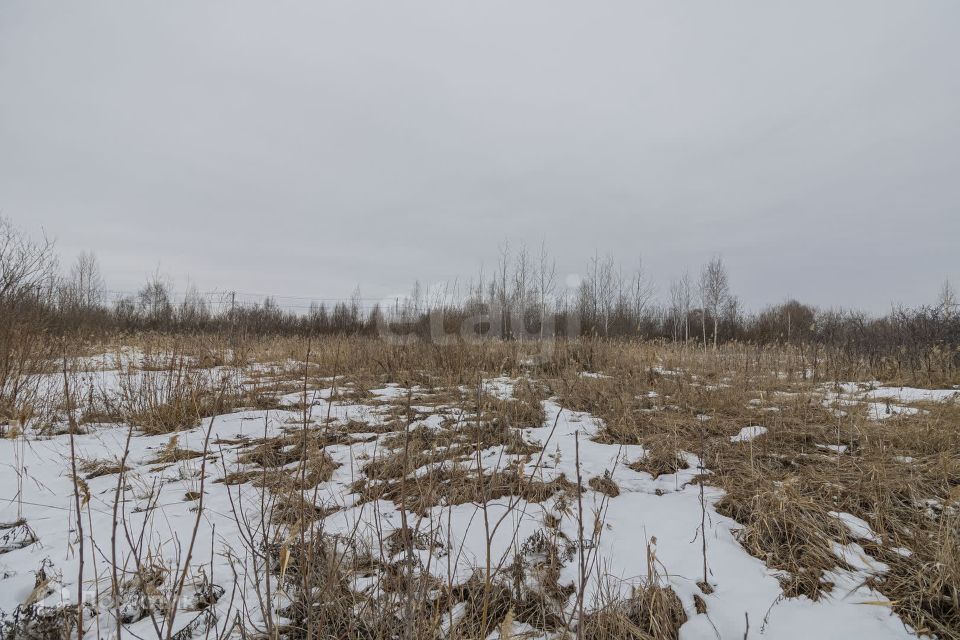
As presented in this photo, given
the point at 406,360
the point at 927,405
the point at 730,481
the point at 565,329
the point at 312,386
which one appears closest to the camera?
the point at 730,481

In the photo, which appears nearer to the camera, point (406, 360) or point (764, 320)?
point (406, 360)

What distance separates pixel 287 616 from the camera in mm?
1633

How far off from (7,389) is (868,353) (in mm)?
14685

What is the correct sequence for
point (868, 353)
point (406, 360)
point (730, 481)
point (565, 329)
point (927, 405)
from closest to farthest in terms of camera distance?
point (730, 481) < point (927, 405) < point (406, 360) < point (868, 353) < point (565, 329)

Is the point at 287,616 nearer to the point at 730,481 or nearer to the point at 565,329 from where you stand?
the point at 730,481

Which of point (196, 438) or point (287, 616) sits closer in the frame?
point (287, 616)

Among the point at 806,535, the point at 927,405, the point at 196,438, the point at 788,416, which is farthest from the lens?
the point at 927,405

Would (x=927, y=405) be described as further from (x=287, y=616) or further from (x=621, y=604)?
(x=287, y=616)

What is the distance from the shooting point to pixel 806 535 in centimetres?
212

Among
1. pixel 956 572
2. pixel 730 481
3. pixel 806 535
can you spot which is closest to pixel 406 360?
pixel 730 481

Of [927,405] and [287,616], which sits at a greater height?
[927,405]

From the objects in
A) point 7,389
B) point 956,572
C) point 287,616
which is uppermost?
point 7,389

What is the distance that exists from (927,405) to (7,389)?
1019 cm

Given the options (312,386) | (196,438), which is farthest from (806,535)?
(312,386)
